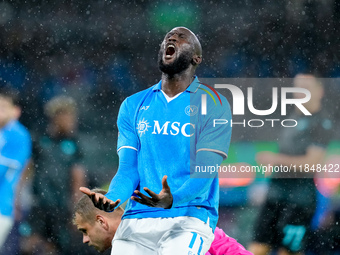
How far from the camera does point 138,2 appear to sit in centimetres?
648

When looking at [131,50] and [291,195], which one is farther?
[131,50]

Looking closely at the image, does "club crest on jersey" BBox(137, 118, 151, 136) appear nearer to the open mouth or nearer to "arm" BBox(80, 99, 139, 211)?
"arm" BBox(80, 99, 139, 211)

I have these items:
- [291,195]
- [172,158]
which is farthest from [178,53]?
[291,195]

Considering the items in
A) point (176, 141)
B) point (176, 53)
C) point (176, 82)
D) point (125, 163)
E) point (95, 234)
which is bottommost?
point (95, 234)

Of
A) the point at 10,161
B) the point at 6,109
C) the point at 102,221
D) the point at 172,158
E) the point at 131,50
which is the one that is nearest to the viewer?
the point at 172,158

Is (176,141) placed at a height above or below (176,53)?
below

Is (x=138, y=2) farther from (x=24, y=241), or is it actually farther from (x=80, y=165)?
(x=24, y=241)

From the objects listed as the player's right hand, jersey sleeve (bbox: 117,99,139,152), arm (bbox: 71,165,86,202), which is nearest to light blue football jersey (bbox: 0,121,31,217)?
arm (bbox: 71,165,86,202)

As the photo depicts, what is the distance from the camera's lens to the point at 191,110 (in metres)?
2.79

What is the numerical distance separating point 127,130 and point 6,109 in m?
3.51

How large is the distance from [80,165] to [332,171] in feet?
9.17

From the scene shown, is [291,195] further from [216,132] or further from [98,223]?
[216,132]

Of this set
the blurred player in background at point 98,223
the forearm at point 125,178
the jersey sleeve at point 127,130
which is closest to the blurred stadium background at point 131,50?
the blurred player in background at point 98,223

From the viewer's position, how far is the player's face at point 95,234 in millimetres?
3377
